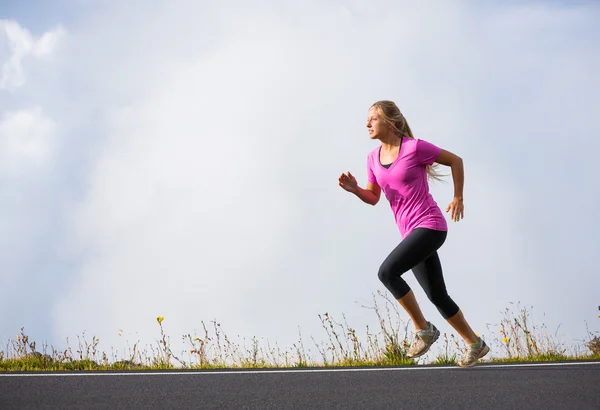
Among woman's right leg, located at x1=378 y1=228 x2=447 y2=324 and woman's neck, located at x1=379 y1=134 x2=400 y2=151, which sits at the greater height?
woman's neck, located at x1=379 y1=134 x2=400 y2=151

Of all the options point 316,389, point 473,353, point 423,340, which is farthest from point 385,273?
point 316,389

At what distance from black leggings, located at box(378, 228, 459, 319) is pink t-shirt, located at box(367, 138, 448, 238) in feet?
0.35

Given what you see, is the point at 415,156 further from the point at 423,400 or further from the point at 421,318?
the point at 423,400

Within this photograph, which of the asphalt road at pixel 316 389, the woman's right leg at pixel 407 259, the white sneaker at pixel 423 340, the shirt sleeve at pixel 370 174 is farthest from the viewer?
the shirt sleeve at pixel 370 174

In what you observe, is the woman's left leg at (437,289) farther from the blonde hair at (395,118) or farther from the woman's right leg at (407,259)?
the blonde hair at (395,118)

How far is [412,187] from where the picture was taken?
19.0 ft

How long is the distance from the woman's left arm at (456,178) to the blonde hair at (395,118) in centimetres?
13

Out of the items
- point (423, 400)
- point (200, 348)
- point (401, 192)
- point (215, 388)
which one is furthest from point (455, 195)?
point (200, 348)

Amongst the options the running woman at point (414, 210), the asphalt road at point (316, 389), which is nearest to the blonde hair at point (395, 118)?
the running woman at point (414, 210)

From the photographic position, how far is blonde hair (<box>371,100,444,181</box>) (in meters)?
6.07

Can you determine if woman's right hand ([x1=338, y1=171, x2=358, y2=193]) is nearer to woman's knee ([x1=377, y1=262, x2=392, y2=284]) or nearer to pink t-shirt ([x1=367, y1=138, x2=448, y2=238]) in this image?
pink t-shirt ([x1=367, y1=138, x2=448, y2=238])

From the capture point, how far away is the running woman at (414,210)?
5723mm

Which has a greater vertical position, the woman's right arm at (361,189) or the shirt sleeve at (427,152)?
the shirt sleeve at (427,152)

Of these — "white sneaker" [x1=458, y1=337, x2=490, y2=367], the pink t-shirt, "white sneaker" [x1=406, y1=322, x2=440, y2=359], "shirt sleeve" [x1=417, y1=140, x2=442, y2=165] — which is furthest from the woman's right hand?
"white sneaker" [x1=458, y1=337, x2=490, y2=367]
